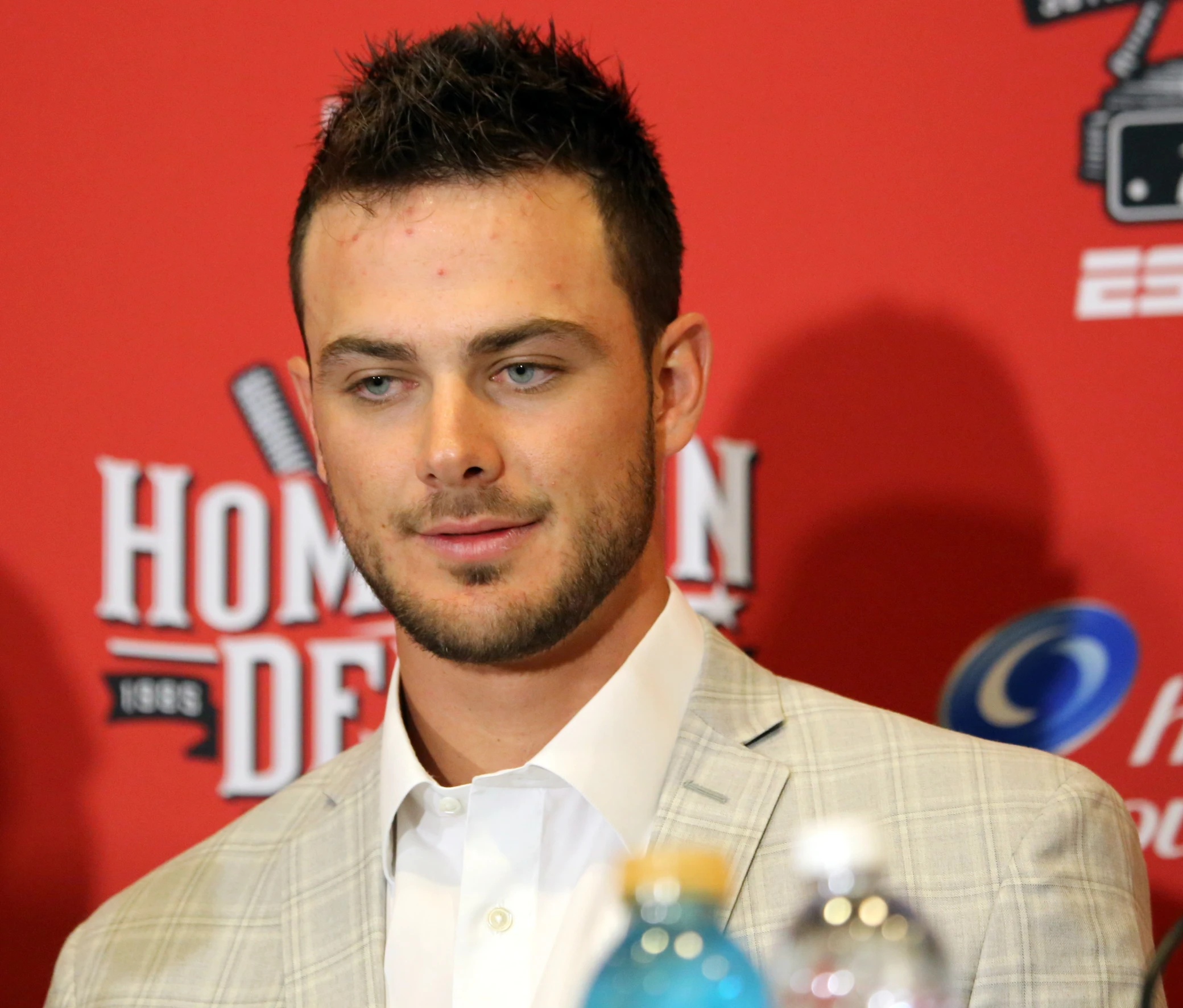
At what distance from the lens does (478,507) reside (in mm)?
1366

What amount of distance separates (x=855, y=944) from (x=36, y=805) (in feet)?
5.54

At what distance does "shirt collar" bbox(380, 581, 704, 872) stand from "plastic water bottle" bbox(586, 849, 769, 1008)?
82 centimetres

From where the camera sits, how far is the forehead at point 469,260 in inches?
55.0

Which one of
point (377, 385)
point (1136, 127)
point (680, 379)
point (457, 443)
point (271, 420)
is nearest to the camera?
point (457, 443)

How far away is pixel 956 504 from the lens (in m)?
Answer: 1.93

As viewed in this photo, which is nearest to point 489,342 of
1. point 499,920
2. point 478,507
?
point 478,507

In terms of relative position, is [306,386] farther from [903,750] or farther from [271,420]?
[903,750]

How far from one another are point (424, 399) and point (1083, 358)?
0.93m

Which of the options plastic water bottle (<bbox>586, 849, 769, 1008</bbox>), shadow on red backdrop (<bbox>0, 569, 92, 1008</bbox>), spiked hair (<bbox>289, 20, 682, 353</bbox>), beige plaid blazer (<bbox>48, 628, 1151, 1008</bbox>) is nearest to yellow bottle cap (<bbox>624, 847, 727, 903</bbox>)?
plastic water bottle (<bbox>586, 849, 769, 1008</bbox>)

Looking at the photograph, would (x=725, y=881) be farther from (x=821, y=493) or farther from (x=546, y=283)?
(x=821, y=493)

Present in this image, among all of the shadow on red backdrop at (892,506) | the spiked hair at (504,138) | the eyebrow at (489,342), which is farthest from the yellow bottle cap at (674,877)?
the shadow on red backdrop at (892,506)

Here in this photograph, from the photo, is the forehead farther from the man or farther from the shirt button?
the shirt button

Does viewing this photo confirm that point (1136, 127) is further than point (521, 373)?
Yes

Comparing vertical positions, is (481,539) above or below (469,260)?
below
